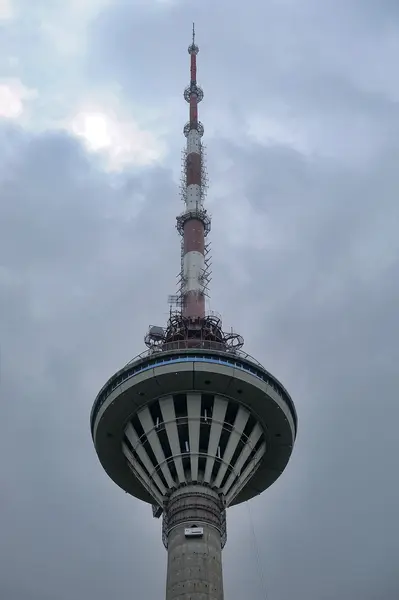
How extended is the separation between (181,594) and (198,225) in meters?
35.2

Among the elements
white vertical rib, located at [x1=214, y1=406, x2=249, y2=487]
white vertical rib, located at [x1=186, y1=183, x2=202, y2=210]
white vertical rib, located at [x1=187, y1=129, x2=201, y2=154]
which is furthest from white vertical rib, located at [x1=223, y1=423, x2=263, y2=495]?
white vertical rib, located at [x1=187, y1=129, x2=201, y2=154]

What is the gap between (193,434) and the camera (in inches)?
2148

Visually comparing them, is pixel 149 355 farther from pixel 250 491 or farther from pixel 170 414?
pixel 250 491

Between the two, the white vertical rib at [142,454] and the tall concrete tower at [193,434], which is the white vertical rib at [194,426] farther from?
the white vertical rib at [142,454]

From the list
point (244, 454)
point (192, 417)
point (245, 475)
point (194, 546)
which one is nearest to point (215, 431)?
point (192, 417)

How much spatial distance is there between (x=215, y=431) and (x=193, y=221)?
23914 millimetres

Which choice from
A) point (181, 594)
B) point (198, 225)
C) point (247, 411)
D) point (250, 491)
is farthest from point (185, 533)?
point (198, 225)

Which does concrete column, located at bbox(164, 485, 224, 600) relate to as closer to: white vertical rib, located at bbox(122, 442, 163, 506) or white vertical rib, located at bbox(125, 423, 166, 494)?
white vertical rib, located at bbox(122, 442, 163, 506)

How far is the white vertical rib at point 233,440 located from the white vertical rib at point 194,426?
2.01 m

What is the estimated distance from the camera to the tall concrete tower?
5112cm

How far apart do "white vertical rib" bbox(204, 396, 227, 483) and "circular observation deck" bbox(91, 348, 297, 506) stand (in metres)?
0.07

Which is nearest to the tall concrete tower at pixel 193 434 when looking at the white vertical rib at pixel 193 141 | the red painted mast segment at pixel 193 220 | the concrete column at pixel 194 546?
the concrete column at pixel 194 546

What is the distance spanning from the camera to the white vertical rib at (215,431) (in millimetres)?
53750

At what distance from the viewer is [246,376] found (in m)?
55.8
